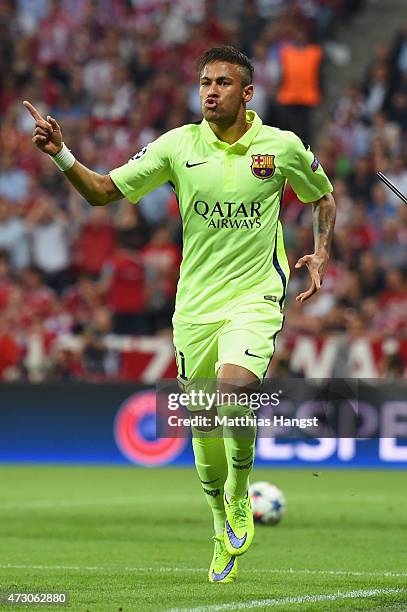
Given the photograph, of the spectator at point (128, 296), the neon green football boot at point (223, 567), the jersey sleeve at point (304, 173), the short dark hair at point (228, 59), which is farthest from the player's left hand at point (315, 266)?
the spectator at point (128, 296)

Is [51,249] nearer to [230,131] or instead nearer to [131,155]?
[131,155]

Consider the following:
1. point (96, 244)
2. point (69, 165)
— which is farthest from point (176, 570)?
point (96, 244)

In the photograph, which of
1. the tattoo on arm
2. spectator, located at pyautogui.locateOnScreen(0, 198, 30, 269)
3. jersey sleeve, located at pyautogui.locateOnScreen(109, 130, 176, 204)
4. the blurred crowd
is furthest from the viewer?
spectator, located at pyautogui.locateOnScreen(0, 198, 30, 269)

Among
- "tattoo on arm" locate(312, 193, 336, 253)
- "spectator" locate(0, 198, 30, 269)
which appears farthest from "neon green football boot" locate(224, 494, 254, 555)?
"spectator" locate(0, 198, 30, 269)

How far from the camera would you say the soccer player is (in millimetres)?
7848

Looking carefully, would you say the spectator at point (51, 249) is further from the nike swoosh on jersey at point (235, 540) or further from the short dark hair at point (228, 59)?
the nike swoosh on jersey at point (235, 540)

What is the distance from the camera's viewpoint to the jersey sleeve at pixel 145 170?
800 cm

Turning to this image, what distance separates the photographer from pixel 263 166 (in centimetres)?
796

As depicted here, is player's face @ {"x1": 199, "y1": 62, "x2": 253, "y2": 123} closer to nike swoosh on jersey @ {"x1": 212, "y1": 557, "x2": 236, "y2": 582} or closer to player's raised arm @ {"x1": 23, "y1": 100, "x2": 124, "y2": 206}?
player's raised arm @ {"x1": 23, "y1": 100, "x2": 124, "y2": 206}

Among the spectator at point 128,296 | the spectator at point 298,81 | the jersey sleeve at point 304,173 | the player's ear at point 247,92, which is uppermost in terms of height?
the player's ear at point 247,92

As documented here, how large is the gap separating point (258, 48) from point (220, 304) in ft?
48.7

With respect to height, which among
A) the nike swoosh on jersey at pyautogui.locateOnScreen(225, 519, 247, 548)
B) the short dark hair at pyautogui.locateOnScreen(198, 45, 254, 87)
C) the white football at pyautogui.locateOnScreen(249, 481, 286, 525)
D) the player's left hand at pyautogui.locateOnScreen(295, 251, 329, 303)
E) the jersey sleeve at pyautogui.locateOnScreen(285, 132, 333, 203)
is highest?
the short dark hair at pyautogui.locateOnScreen(198, 45, 254, 87)

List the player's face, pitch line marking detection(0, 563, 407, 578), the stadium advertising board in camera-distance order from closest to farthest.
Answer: the player's face
pitch line marking detection(0, 563, 407, 578)
the stadium advertising board

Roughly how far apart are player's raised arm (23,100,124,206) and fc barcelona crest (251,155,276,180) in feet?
2.50
